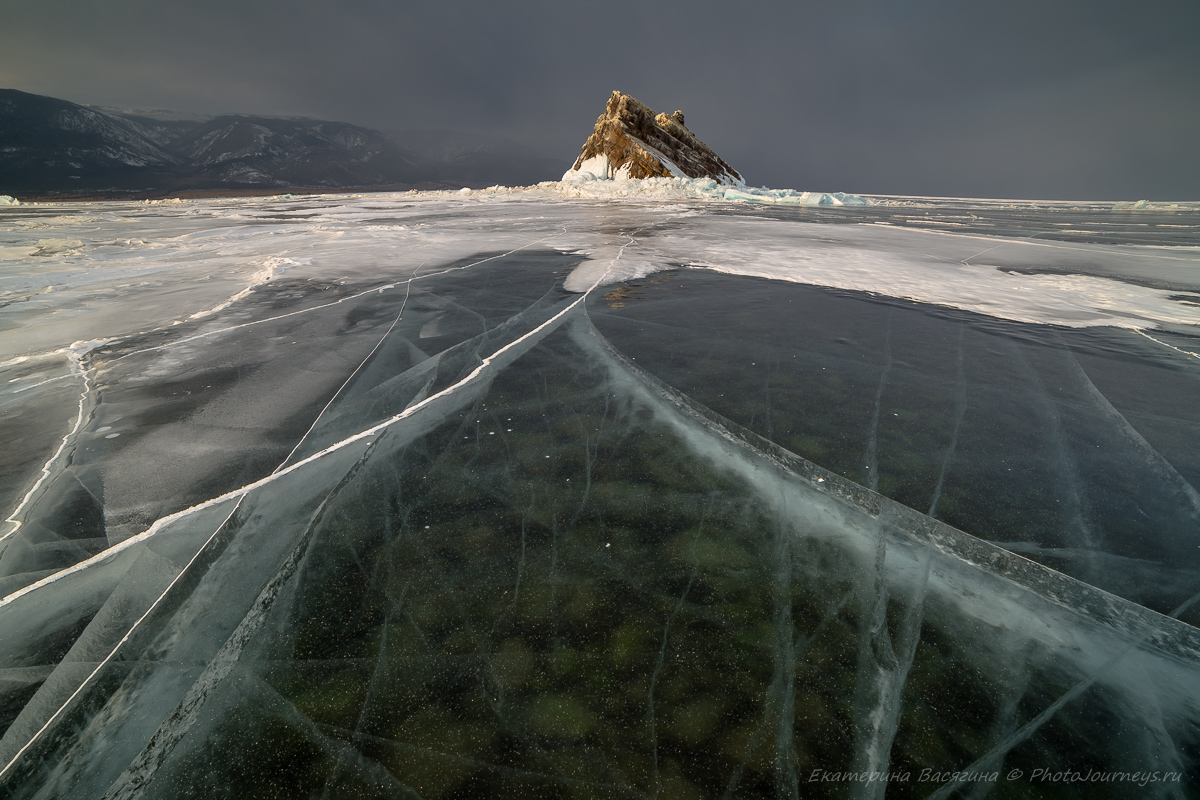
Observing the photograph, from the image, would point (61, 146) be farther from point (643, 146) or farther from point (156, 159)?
point (643, 146)

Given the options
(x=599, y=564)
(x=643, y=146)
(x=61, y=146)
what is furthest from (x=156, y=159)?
(x=599, y=564)

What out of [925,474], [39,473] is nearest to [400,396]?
[39,473]

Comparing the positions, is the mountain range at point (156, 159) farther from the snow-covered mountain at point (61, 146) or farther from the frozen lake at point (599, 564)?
the frozen lake at point (599, 564)

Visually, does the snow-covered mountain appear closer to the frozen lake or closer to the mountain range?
the mountain range

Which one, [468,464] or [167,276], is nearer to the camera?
[468,464]

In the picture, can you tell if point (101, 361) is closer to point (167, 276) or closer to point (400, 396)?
point (400, 396)

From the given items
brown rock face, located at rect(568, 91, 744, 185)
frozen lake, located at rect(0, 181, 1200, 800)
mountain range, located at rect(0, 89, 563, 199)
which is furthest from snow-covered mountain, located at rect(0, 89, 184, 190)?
frozen lake, located at rect(0, 181, 1200, 800)

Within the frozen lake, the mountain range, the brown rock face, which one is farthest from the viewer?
the mountain range

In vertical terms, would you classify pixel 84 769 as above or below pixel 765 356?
below
